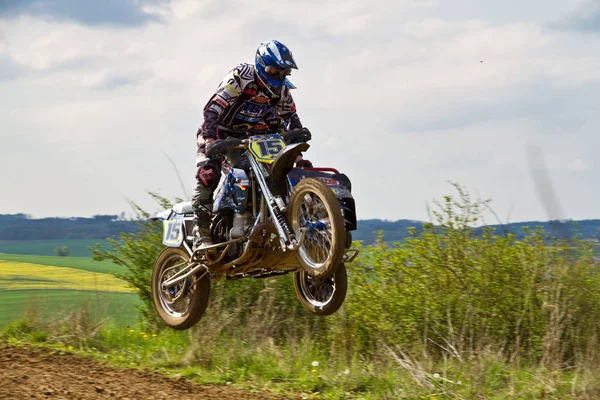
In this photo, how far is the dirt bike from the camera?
6.22 meters

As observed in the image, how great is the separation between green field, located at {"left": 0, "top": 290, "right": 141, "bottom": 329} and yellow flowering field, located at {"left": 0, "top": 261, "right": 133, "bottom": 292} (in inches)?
8.1

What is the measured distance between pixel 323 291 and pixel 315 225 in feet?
4.40

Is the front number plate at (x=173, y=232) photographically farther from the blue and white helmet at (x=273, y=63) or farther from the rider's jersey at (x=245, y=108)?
the blue and white helmet at (x=273, y=63)

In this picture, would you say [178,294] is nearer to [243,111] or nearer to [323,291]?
[323,291]

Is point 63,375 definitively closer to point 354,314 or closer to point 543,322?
point 354,314

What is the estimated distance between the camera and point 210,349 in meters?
8.15

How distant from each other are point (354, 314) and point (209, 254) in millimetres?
3031

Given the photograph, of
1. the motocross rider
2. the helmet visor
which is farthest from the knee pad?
the helmet visor

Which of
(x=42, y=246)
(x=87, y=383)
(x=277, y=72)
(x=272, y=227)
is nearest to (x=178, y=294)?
(x=87, y=383)

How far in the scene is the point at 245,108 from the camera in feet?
24.5

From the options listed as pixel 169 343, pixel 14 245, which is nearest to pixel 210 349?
pixel 169 343

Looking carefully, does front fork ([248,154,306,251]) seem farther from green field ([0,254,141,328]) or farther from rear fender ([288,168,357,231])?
green field ([0,254,141,328])

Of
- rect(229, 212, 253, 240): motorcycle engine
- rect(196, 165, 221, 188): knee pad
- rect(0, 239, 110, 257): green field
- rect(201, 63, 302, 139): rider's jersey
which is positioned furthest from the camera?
rect(0, 239, 110, 257): green field

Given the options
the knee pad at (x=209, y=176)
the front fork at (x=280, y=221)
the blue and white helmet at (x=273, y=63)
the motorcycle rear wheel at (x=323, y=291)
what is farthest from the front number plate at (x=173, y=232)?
the blue and white helmet at (x=273, y=63)
